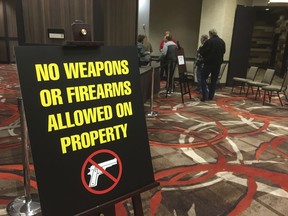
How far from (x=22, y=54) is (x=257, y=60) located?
1414cm

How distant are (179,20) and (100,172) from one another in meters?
8.42

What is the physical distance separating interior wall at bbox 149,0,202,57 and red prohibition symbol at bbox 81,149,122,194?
8.13 m

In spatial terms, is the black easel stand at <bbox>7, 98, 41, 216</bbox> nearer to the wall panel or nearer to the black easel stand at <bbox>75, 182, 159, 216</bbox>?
the black easel stand at <bbox>75, 182, 159, 216</bbox>

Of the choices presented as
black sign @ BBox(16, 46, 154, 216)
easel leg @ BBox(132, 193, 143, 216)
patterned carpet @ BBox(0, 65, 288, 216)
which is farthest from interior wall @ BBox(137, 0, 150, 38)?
easel leg @ BBox(132, 193, 143, 216)

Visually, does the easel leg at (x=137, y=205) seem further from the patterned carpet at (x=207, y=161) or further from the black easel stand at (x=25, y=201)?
the black easel stand at (x=25, y=201)

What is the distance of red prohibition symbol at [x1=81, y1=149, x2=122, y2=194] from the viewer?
1366 mm

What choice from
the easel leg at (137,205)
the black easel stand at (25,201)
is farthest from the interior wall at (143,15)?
the easel leg at (137,205)

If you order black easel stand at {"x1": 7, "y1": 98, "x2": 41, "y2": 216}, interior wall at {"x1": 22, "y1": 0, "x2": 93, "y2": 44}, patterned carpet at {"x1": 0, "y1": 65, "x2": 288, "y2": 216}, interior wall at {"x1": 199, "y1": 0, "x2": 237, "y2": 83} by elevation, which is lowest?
patterned carpet at {"x1": 0, "y1": 65, "x2": 288, "y2": 216}

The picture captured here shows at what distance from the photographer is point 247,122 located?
193 inches

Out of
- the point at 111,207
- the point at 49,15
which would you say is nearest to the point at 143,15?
the point at 49,15

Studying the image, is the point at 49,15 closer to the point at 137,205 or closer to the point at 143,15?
the point at 137,205

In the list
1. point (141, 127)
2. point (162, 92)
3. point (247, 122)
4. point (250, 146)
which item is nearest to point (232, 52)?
point (162, 92)

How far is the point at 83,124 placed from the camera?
138 centimetres

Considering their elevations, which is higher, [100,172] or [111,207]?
[100,172]
